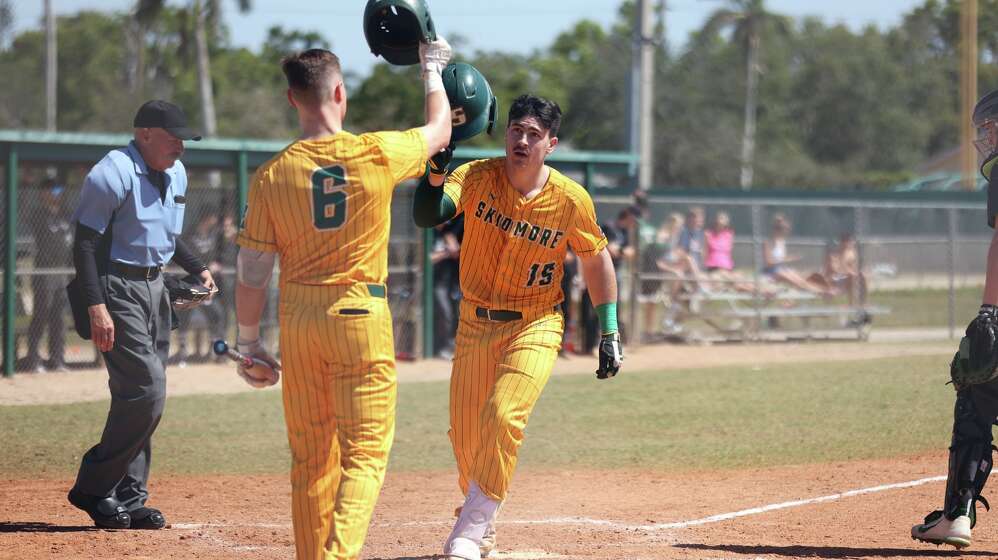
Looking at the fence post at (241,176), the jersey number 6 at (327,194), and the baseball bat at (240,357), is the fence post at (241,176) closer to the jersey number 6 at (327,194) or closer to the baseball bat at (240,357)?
the baseball bat at (240,357)

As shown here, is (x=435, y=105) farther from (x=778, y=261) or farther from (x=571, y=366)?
(x=778, y=261)

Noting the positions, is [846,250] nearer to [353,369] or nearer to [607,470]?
[607,470]

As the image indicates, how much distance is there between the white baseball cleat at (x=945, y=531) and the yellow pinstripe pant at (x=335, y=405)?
9.70 ft

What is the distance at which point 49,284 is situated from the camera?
14.0 m

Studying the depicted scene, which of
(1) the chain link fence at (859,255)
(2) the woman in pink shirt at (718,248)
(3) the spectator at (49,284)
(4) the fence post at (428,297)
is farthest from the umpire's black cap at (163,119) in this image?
(2) the woman in pink shirt at (718,248)

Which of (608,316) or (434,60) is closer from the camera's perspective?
(434,60)

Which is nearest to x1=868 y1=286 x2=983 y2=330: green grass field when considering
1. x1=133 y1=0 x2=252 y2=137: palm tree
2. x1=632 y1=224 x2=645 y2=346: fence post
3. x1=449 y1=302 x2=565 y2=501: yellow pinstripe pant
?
x1=632 y1=224 x2=645 y2=346: fence post

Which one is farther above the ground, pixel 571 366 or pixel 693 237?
pixel 693 237

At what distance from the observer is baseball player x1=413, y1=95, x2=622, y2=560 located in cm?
581

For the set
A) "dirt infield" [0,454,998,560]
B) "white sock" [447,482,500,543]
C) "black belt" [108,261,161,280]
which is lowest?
"dirt infield" [0,454,998,560]

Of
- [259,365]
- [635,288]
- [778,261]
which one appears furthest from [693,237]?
[259,365]

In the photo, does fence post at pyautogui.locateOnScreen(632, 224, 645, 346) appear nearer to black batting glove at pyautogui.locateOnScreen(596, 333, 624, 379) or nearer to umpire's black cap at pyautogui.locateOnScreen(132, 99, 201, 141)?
umpire's black cap at pyautogui.locateOnScreen(132, 99, 201, 141)

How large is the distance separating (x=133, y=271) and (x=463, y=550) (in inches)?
99.0

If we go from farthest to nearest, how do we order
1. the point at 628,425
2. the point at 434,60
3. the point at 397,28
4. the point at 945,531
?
the point at 628,425
the point at 945,531
the point at 397,28
the point at 434,60
